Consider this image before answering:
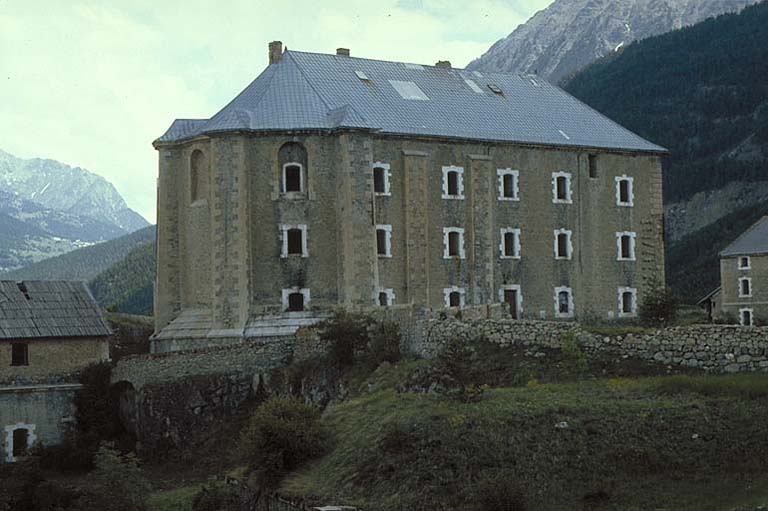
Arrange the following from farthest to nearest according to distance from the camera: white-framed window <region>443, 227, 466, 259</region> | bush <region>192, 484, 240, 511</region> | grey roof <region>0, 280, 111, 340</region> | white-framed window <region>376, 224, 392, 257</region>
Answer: white-framed window <region>443, 227, 466, 259</region> → white-framed window <region>376, 224, 392, 257</region> → grey roof <region>0, 280, 111, 340</region> → bush <region>192, 484, 240, 511</region>

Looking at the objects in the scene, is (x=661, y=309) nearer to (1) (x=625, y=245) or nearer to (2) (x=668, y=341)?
(2) (x=668, y=341)

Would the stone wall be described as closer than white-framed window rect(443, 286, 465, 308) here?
Yes

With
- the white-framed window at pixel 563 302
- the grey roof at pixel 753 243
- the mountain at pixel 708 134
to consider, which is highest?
the mountain at pixel 708 134

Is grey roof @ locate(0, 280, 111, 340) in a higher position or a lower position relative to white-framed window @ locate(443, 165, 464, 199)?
lower

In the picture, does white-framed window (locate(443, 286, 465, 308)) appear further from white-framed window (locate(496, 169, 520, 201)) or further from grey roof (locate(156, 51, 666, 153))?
grey roof (locate(156, 51, 666, 153))

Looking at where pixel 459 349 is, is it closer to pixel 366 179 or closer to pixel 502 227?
pixel 366 179

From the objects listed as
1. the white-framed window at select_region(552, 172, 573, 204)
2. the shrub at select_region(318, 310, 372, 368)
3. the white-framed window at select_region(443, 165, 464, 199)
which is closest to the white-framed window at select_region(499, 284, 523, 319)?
the white-framed window at select_region(552, 172, 573, 204)

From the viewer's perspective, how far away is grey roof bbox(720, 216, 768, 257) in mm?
85438

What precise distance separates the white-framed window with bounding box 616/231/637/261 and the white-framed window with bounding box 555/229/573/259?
2715 mm

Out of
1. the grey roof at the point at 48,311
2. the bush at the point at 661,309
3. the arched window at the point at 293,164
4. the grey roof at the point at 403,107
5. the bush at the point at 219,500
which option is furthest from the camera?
the grey roof at the point at 403,107

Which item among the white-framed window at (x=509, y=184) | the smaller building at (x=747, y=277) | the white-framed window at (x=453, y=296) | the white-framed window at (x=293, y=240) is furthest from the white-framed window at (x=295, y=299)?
the smaller building at (x=747, y=277)

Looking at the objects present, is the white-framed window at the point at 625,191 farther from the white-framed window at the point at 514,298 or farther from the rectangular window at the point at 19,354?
the rectangular window at the point at 19,354

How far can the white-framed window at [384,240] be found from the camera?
5438cm

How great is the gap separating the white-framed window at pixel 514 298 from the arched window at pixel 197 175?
13812mm
